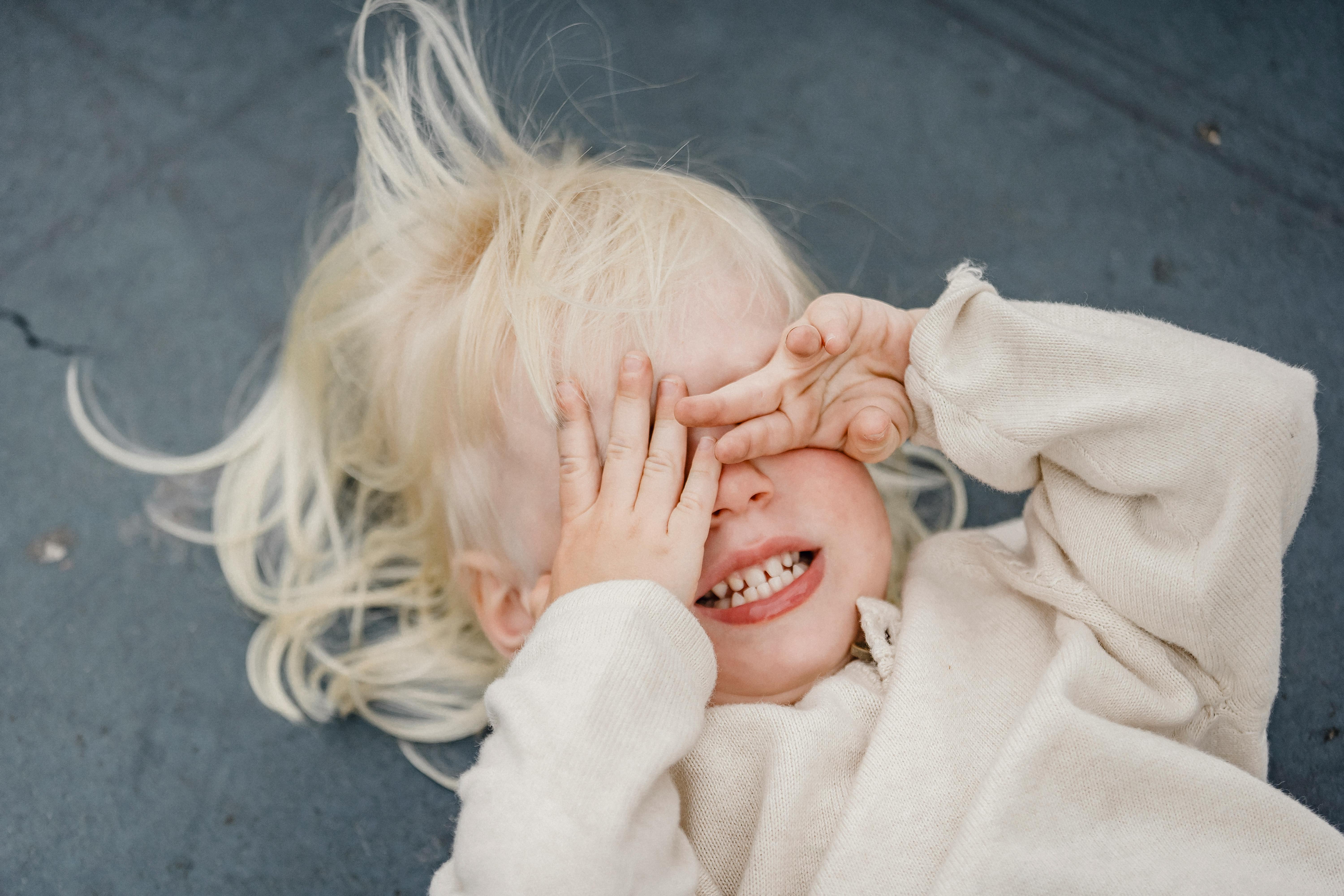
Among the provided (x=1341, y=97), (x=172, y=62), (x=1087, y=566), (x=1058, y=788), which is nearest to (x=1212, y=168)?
(x=1341, y=97)

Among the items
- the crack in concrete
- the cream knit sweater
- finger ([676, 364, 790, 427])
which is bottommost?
the crack in concrete

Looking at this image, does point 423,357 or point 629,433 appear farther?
point 423,357

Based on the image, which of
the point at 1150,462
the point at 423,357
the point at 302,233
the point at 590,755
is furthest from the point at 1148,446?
the point at 302,233

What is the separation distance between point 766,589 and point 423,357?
16.8 inches

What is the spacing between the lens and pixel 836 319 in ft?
3.26

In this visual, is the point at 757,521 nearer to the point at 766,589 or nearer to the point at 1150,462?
the point at 766,589

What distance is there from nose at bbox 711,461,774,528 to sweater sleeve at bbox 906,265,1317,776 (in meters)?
0.19

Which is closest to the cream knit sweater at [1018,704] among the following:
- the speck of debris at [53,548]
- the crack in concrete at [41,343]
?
the speck of debris at [53,548]

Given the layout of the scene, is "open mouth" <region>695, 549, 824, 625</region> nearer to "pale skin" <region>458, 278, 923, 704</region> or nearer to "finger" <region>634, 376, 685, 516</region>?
"pale skin" <region>458, 278, 923, 704</region>

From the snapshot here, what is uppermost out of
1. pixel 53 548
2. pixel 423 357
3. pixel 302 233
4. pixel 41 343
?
pixel 423 357

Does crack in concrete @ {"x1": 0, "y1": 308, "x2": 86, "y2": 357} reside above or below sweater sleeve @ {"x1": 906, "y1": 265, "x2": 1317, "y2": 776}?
below

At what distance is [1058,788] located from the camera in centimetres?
94

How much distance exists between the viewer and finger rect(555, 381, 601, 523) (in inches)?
37.9

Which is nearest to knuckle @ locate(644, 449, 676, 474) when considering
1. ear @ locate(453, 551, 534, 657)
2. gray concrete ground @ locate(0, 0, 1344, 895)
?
ear @ locate(453, 551, 534, 657)
